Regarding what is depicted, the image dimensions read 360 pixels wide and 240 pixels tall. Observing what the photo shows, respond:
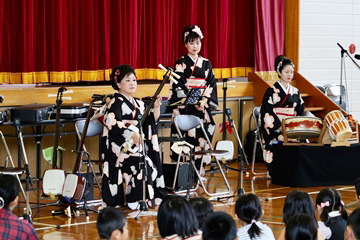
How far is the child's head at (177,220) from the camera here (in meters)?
3.54

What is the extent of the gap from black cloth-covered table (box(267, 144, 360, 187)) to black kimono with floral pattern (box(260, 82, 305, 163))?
19cm

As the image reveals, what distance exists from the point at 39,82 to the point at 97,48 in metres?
0.84

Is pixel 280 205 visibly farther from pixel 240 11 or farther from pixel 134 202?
pixel 240 11

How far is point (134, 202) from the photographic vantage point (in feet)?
22.7

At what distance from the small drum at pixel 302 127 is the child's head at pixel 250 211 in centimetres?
413

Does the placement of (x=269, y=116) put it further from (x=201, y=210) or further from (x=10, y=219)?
(x=10, y=219)

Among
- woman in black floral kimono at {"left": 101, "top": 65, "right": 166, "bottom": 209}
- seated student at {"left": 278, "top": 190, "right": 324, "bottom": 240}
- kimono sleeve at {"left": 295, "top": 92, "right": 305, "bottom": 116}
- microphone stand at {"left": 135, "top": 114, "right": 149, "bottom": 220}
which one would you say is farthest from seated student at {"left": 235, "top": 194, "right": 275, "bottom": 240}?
kimono sleeve at {"left": 295, "top": 92, "right": 305, "bottom": 116}

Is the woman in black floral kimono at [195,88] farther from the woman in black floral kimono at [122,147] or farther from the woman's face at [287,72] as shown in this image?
the woman in black floral kimono at [122,147]

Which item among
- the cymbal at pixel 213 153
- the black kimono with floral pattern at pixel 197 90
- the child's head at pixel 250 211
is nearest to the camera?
the child's head at pixel 250 211

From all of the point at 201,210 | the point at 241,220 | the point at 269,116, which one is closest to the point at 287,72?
the point at 269,116

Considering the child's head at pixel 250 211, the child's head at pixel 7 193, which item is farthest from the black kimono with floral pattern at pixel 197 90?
the child's head at pixel 7 193

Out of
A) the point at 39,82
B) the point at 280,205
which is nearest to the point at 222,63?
the point at 39,82

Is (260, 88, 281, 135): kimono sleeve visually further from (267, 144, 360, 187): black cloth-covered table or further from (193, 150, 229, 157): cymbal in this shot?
(193, 150, 229, 157): cymbal

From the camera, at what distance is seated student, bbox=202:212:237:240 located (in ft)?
10.9
